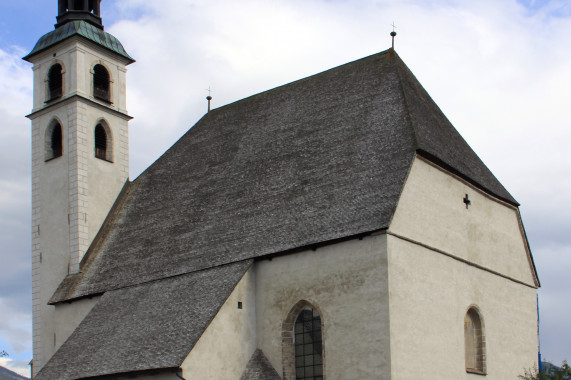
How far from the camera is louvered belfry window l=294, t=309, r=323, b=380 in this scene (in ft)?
79.7

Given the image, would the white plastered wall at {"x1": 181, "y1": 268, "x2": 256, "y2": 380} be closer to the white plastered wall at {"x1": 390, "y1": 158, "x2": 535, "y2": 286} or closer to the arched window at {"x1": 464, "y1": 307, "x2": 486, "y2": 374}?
the white plastered wall at {"x1": 390, "y1": 158, "x2": 535, "y2": 286}

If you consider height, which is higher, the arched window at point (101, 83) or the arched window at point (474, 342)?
the arched window at point (101, 83)

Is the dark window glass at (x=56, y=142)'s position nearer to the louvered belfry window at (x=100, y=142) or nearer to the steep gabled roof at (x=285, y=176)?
the louvered belfry window at (x=100, y=142)

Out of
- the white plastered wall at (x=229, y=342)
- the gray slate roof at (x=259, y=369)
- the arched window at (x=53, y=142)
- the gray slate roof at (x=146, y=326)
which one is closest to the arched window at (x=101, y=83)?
the arched window at (x=53, y=142)

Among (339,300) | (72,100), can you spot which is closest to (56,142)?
(72,100)

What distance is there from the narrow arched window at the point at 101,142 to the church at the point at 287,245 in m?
0.08

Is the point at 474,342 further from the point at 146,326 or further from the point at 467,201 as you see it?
the point at 146,326

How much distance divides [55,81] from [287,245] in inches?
604

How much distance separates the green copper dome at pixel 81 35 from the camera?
3466 cm

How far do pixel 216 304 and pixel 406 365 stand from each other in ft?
18.9

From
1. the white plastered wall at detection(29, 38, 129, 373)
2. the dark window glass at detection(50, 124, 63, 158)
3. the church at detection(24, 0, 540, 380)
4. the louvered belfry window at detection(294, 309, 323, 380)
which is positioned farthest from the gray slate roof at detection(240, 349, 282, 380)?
the dark window glass at detection(50, 124, 63, 158)

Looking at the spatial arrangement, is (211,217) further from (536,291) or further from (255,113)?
(536,291)

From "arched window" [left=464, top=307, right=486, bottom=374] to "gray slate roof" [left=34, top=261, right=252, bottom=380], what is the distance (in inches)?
275

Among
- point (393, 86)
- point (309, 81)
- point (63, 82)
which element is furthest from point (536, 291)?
point (63, 82)
